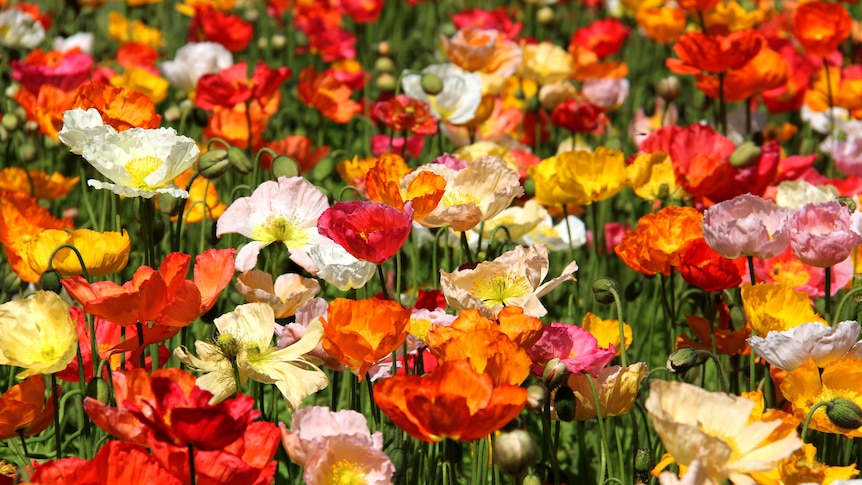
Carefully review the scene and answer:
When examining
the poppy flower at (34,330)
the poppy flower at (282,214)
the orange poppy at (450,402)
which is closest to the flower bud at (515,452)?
the orange poppy at (450,402)

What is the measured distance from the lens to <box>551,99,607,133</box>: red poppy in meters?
3.56

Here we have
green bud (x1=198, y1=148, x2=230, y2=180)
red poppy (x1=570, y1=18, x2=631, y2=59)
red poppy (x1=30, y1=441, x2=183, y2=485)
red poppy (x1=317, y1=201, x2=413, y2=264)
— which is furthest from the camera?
red poppy (x1=570, y1=18, x2=631, y2=59)

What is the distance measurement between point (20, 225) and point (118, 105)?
0.45 m

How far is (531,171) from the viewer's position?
2826mm

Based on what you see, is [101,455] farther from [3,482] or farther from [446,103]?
[446,103]

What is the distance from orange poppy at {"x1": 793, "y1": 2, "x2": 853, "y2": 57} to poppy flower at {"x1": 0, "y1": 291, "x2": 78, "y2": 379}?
278 centimetres

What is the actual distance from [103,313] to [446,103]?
186 centimetres

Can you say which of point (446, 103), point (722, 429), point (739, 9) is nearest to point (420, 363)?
point (722, 429)

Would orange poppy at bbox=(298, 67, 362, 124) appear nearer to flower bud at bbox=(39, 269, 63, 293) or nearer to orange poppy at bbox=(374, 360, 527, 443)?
flower bud at bbox=(39, 269, 63, 293)

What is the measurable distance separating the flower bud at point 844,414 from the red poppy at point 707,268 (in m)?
0.41

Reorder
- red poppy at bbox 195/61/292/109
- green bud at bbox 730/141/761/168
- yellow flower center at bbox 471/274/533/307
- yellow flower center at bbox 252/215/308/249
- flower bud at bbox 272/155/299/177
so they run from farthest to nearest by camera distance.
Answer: red poppy at bbox 195/61/292/109, green bud at bbox 730/141/761/168, flower bud at bbox 272/155/299/177, yellow flower center at bbox 252/215/308/249, yellow flower center at bbox 471/274/533/307

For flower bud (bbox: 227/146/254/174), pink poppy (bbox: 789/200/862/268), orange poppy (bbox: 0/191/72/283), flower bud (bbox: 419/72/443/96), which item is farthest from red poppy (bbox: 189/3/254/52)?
pink poppy (bbox: 789/200/862/268)

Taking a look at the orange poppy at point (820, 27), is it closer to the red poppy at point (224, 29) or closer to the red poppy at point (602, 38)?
the red poppy at point (602, 38)

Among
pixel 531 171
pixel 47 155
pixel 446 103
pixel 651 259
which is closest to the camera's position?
pixel 651 259
